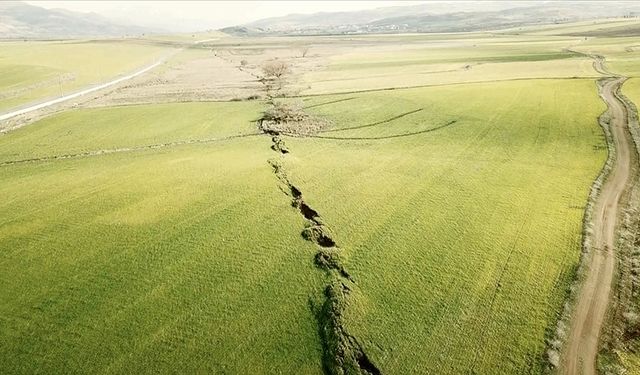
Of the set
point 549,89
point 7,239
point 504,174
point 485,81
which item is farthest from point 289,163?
point 485,81

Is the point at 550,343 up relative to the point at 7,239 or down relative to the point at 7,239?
down

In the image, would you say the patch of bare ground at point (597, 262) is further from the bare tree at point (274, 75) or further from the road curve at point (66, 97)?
the road curve at point (66, 97)

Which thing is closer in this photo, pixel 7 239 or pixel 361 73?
pixel 7 239

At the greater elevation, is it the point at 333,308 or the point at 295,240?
the point at 295,240

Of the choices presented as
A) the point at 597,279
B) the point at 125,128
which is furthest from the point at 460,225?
the point at 125,128

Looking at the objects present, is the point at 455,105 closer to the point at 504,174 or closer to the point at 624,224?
the point at 504,174

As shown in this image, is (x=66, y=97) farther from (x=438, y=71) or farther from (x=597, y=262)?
(x=597, y=262)
